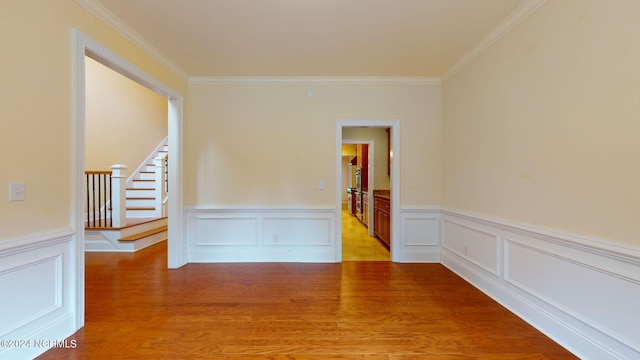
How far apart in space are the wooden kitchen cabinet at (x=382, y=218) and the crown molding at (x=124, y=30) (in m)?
3.75

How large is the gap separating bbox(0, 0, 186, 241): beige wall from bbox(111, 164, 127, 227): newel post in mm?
2905

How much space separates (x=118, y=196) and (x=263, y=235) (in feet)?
9.24

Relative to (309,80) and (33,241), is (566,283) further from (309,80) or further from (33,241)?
(33,241)

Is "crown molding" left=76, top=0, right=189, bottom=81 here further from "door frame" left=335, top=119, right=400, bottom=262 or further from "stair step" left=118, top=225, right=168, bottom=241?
"stair step" left=118, top=225, right=168, bottom=241

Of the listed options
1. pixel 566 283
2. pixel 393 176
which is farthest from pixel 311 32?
pixel 566 283

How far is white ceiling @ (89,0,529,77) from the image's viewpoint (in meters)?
2.21

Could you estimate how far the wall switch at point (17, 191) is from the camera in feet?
5.40

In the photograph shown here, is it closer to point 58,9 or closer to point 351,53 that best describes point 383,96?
point 351,53

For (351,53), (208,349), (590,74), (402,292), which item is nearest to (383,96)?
(351,53)

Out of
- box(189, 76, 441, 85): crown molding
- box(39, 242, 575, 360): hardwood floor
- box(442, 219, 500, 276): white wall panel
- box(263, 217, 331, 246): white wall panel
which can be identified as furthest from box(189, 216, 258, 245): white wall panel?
box(442, 219, 500, 276): white wall panel

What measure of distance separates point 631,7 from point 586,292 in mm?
1768

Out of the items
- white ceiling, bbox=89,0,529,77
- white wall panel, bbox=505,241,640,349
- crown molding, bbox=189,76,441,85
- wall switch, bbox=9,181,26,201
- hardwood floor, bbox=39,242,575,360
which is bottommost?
hardwood floor, bbox=39,242,575,360

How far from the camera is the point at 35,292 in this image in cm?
179

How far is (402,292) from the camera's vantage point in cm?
282
